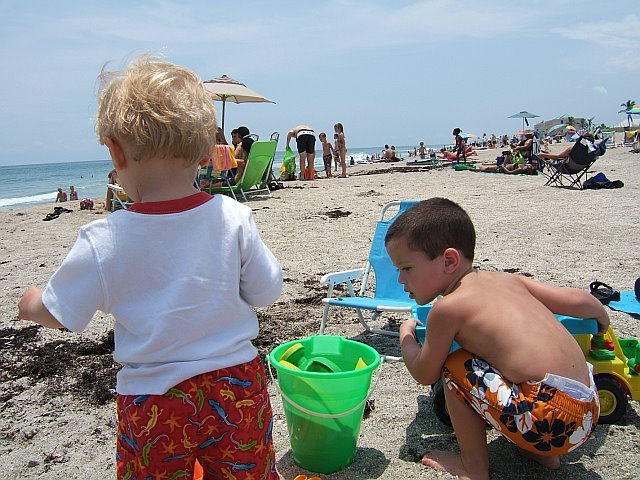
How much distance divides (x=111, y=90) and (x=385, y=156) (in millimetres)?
27716

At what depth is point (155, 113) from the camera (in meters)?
1.42

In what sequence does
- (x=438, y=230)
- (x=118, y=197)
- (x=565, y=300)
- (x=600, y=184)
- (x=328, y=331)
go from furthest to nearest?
(x=600, y=184)
(x=118, y=197)
(x=328, y=331)
(x=565, y=300)
(x=438, y=230)

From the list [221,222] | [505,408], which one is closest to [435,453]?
[505,408]

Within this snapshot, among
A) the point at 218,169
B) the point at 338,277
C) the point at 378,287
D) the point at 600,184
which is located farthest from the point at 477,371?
the point at 600,184

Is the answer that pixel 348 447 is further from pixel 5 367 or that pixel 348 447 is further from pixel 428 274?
pixel 5 367

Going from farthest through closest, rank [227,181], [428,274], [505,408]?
[227,181] < [428,274] < [505,408]

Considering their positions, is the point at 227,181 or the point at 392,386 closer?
the point at 392,386

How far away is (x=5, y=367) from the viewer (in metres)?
3.44

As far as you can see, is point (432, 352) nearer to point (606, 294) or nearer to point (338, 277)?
point (338, 277)

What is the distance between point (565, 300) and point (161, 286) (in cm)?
164

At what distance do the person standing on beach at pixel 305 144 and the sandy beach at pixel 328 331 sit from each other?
554 cm

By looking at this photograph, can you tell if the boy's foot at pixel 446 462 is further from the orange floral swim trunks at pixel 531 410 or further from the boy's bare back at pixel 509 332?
the boy's bare back at pixel 509 332

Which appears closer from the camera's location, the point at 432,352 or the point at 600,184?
the point at 432,352

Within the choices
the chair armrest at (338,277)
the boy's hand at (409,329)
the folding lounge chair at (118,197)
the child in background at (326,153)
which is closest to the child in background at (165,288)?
the boy's hand at (409,329)
